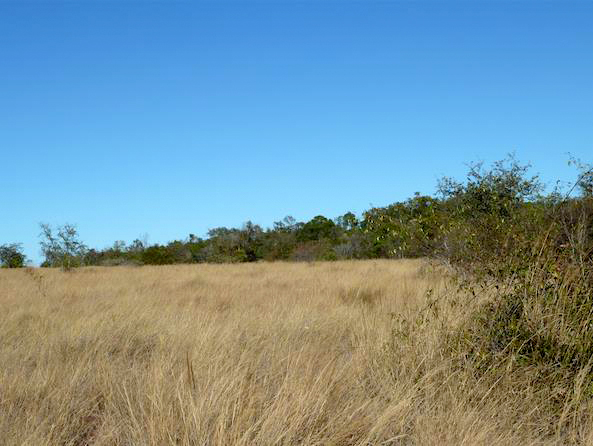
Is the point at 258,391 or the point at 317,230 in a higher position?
the point at 317,230

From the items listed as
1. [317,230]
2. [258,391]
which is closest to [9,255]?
[317,230]

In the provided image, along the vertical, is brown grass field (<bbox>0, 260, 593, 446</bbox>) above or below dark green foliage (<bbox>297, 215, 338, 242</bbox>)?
below

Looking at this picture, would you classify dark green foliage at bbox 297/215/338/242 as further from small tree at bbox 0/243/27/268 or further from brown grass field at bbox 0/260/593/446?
brown grass field at bbox 0/260/593/446

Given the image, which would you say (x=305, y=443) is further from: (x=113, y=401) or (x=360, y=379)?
(x=113, y=401)

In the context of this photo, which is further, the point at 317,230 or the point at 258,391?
the point at 317,230

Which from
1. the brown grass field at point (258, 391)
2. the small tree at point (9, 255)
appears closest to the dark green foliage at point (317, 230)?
the small tree at point (9, 255)

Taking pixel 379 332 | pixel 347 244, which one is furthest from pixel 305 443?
pixel 347 244

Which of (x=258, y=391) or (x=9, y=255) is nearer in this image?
(x=258, y=391)

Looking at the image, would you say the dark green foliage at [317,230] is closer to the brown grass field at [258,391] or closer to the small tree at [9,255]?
the small tree at [9,255]

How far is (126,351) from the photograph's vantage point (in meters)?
5.36

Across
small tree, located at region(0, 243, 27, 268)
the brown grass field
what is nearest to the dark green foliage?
small tree, located at region(0, 243, 27, 268)

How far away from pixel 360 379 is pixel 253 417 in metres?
1.12

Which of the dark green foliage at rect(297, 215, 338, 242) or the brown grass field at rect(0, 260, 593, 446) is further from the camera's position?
the dark green foliage at rect(297, 215, 338, 242)

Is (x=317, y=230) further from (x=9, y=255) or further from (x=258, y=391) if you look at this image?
(x=258, y=391)
